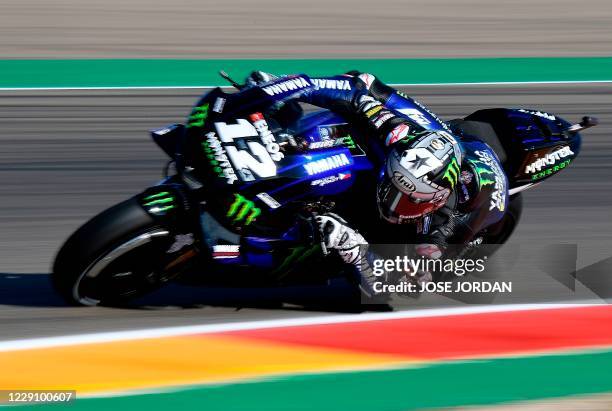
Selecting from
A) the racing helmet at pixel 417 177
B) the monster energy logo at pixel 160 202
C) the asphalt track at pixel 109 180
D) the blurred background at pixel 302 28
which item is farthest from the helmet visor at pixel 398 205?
the blurred background at pixel 302 28

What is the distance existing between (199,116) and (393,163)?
1.03 meters

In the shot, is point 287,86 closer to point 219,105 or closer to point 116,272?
point 219,105

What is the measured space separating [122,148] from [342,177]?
3910 mm

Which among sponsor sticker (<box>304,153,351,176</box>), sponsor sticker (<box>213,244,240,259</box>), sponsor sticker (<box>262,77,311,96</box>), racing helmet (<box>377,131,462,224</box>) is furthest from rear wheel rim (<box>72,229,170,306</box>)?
racing helmet (<box>377,131,462,224</box>)

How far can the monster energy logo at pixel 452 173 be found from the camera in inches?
210

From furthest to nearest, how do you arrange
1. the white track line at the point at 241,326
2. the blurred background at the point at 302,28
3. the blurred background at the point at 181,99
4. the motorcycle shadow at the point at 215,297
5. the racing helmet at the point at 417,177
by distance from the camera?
the blurred background at the point at 302,28 → the blurred background at the point at 181,99 → the motorcycle shadow at the point at 215,297 → the racing helmet at the point at 417,177 → the white track line at the point at 241,326

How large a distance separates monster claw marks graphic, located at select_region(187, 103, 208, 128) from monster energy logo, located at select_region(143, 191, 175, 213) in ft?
1.26

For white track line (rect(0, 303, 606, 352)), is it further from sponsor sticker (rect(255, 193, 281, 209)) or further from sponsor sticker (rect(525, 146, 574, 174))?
sponsor sticker (rect(525, 146, 574, 174))

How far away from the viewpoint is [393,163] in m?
5.26

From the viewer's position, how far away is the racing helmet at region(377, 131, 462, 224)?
5.24 metres

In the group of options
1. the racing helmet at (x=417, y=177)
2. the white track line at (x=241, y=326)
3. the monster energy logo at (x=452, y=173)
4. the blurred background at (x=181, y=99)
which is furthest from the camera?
the blurred background at (x=181, y=99)

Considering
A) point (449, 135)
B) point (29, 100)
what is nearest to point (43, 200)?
point (29, 100)

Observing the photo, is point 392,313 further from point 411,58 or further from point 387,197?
point 411,58

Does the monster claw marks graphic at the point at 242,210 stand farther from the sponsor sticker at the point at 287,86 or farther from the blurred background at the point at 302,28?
the blurred background at the point at 302,28
